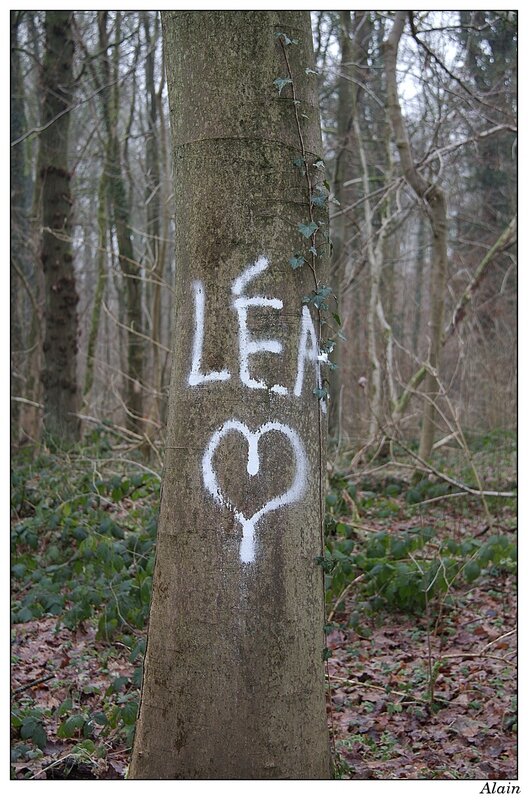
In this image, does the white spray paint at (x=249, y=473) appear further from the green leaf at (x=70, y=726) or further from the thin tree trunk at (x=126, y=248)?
the thin tree trunk at (x=126, y=248)

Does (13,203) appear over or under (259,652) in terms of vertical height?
over

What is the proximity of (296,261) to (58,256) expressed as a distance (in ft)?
24.0

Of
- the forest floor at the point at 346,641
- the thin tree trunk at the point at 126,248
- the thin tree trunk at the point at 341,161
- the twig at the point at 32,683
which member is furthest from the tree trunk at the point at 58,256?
the twig at the point at 32,683

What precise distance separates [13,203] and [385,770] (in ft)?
33.4

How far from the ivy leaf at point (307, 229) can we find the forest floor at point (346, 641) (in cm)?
111

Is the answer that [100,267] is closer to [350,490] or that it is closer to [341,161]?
[341,161]

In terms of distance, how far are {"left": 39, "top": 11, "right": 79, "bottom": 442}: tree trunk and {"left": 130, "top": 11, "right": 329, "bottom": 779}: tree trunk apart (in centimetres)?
683

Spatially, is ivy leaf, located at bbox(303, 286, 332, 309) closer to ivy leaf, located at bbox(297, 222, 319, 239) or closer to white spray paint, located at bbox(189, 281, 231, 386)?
ivy leaf, located at bbox(297, 222, 319, 239)

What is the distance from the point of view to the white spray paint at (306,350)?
8.66ft

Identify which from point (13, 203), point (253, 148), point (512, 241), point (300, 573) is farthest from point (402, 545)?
point (13, 203)

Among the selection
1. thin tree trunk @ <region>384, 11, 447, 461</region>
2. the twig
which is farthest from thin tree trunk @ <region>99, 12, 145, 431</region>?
the twig

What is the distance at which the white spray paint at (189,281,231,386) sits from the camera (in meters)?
2.60

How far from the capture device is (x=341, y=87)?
39.8 feet

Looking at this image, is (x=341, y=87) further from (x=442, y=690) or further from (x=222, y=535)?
(x=222, y=535)
